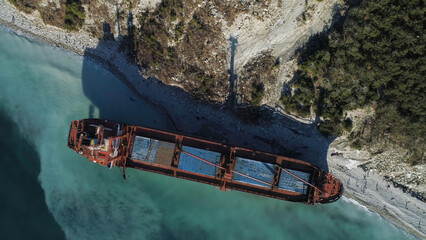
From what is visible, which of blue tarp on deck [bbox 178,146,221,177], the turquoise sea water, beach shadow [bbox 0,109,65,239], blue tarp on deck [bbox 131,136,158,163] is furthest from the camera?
beach shadow [bbox 0,109,65,239]

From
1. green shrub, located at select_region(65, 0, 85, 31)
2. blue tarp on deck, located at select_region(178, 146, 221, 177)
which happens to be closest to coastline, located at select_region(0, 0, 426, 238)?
green shrub, located at select_region(65, 0, 85, 31)

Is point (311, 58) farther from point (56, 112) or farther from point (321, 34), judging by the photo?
point (56, 112)

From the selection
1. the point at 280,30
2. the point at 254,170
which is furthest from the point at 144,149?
the point at 280,30

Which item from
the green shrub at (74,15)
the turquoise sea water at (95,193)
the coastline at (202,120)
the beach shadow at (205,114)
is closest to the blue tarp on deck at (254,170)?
the beach shadow at (205,114)

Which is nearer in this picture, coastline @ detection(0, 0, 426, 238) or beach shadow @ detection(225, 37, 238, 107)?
beach shadow @ detection(225, 37, 238, 107)

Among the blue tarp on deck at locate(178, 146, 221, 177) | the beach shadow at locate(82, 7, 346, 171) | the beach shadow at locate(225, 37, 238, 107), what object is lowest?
the blue tarp on deck at locate(178, 146, 221, 177)

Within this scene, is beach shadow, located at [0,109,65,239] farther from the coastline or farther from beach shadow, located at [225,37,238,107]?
beach shadow, located at [225,37,238,107]

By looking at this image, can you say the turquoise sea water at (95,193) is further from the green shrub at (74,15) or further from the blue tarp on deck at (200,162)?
the blue tarp on deck at (200,162)

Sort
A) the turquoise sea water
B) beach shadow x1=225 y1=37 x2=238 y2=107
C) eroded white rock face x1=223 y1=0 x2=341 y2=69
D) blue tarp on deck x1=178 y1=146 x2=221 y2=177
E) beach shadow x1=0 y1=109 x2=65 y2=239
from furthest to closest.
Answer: beach shadow x1=0 y1=109 x2=65 y2=239, the turquoise sea water, beach shadow x1=225 y1=37 x2=238 y2=107, eroded white rock face x1=223 y1=0 x2=341 y2=69, blue tarp on deck x1=178 y1=146 x2=221 y2=177
